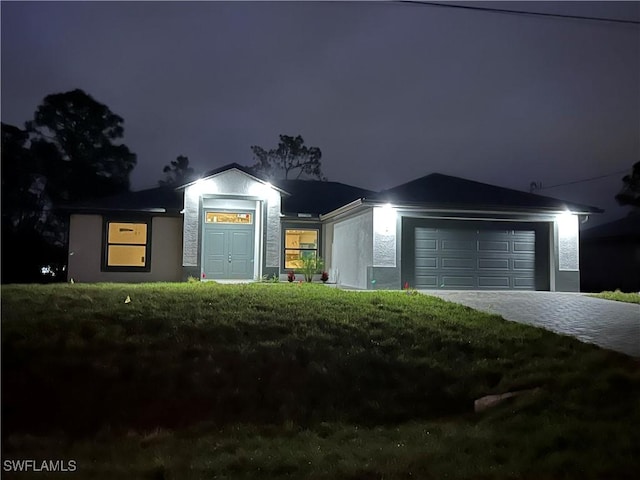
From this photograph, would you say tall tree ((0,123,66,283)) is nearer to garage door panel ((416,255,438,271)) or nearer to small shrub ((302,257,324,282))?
small shrub ((302,257,324,282))

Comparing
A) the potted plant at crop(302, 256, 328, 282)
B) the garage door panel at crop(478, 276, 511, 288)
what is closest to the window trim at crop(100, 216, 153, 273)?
the potted plant at crop(302, 256, 328, 282)

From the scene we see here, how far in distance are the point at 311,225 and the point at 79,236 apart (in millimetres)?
8121

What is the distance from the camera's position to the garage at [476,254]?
15875 millimetres

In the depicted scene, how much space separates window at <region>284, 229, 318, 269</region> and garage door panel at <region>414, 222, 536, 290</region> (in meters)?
5.26

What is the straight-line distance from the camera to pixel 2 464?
4805mm

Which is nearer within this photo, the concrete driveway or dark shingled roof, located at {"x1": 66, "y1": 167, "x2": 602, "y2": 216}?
the concrete driveway

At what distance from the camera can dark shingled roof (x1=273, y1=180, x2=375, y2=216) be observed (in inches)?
817

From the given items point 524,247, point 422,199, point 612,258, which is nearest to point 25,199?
point 422,199

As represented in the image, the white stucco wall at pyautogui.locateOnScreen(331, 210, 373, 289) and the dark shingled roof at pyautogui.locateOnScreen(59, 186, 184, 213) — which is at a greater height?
the dark shingled roof at pyautogui.locateOnScreen(59, 186, 184, 213)

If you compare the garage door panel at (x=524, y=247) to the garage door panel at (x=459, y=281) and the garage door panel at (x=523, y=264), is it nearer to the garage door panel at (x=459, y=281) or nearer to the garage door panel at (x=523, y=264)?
the garage door panel at (x=523, y=264)

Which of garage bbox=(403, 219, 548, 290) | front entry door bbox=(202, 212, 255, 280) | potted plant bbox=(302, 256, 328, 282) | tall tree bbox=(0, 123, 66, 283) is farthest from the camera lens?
tall tree bbox=(0, 123, 66, 283)

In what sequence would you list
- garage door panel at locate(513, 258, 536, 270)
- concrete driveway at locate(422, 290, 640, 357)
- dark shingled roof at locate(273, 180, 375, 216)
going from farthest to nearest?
dark shingled roof at locate(273, 180, 375, 216) → garage door panel at locate(513, 258, 536, 270) → concrete driveway at locate(422, 290, 640, 357)

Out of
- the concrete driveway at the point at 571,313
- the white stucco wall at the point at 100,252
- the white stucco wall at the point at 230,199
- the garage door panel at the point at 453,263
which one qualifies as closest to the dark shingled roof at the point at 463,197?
the garage door panel at the point at 453,263

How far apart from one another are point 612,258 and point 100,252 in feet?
→ 73.1
